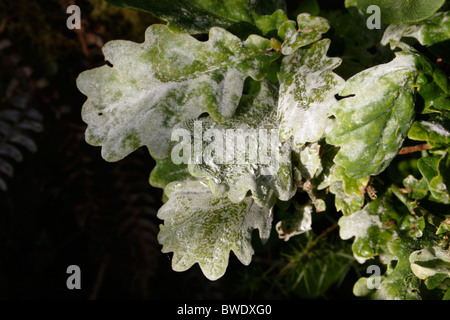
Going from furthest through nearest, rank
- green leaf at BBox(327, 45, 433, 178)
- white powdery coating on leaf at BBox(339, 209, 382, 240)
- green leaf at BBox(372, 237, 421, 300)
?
1. white powdery coating on leaf at BBox(339, 209, 382, 240)
2. green leaf at BBox(372, 237, 421, 300)
3. green leaf at BBox(327, 45, 433, 178)

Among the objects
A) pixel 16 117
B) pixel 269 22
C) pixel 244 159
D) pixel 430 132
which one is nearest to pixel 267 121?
pixel 244 159

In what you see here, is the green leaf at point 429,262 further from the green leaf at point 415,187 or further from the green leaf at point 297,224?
the green leaf at point 297,224

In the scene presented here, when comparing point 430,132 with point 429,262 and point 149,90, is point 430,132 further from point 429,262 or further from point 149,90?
point 149,90

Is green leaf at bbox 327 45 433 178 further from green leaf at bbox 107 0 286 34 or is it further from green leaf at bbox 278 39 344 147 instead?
green leaf at bbox 107 0 286 34

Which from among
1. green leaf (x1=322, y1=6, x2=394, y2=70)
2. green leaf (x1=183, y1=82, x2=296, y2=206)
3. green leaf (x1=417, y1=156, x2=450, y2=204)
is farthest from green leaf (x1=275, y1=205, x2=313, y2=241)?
green leaf (x1=322, y1=6, x2=394, y2=70)

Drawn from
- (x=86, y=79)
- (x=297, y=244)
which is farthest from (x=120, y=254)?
(x=86, y=79)
